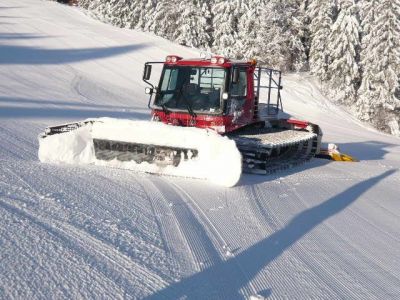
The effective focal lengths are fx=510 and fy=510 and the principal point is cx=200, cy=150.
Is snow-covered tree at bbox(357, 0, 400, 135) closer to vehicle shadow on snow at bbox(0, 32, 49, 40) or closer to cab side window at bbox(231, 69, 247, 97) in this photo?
vehicle shadow on snow at bbox(0, 32, 49, 40)

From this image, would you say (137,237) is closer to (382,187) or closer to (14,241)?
(14,241)

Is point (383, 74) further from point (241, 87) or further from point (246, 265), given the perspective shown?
point (246, 265)

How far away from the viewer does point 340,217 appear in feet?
23.0

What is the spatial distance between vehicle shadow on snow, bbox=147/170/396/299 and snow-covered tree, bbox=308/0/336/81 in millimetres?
32804

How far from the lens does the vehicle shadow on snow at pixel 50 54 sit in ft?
76.1

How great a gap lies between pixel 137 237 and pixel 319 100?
23857 millimetres

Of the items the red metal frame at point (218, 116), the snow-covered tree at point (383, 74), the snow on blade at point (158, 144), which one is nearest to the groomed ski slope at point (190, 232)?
the snow on blade at point (158, 144)

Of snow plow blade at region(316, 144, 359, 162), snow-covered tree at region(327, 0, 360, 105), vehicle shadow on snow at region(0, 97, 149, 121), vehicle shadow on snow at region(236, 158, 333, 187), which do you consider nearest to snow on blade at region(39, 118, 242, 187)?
vehicle shadow on snow at region(236, 158, 333, 187)

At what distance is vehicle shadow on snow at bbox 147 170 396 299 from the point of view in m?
4.05

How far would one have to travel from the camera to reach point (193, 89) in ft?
31.4

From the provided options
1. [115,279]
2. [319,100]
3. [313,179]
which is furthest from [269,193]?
[319,100]

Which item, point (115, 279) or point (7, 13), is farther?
point (7, 13)

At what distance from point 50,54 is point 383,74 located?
22171 millimetres

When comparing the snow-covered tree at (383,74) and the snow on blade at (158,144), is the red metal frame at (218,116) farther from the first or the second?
the snow-covered tree at (383,74)
